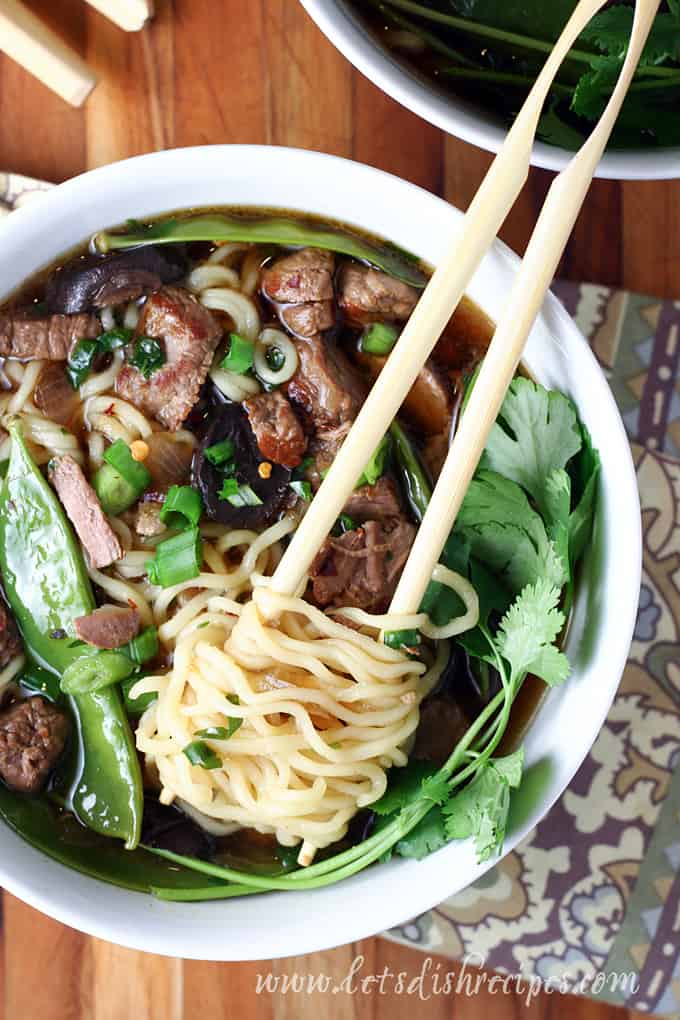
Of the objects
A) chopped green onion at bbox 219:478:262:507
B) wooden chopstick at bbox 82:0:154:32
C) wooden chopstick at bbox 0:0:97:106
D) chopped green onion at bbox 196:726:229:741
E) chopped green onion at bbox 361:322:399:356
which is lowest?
chopped green onion at bbox 196:726:229:741

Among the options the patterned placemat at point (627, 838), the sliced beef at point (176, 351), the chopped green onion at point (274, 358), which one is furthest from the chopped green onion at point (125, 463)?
the patterned placemat at point (627, 838)

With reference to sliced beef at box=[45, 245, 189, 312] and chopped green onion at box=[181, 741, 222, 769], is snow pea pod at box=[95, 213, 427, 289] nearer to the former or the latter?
sliced beef at box=[45, 245, 189, 312]

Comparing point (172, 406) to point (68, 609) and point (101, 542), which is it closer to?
point (101, 542)

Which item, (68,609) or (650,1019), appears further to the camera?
(650,1019)

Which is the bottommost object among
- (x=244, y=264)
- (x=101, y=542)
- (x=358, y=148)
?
(x=101, y=542)

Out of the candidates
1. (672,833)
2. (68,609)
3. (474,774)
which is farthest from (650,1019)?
(68,609)

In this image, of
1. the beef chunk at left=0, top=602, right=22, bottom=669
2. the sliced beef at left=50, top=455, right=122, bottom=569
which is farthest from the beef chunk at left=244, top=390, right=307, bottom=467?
the beef chunk at left=0, top=602, right=22, bottom=669
